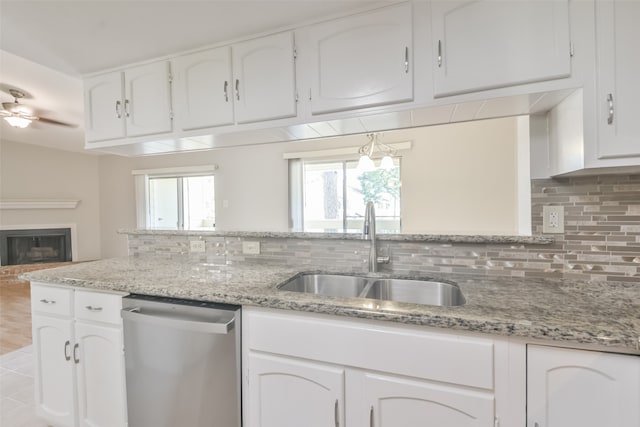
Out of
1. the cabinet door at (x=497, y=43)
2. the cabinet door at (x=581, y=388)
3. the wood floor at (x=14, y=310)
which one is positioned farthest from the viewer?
the wood floor at (x=14, y=310)

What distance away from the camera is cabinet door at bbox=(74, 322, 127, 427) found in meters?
1.40

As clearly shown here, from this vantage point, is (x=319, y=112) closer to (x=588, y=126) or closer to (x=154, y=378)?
(x=588, y=126)

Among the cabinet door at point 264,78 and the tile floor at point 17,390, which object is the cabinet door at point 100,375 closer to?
the tile floor at point 17,390

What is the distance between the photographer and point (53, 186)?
5.47 metres

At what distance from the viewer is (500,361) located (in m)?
0.89

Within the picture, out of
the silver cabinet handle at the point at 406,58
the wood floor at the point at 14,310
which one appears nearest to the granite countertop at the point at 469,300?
the silver cabinet handle at the point at 406,58

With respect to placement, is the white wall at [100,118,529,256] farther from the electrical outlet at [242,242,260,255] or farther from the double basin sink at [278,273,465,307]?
the double basin sink at [278,273,465,307]

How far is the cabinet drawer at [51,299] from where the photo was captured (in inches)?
59.2

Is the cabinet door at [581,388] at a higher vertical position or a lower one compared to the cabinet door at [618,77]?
lower

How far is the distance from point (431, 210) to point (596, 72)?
3.20 metres

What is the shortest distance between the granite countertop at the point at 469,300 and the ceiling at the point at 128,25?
3.94 ft

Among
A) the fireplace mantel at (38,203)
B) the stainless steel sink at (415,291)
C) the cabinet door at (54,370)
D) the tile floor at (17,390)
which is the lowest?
the tile floor at (17,390)

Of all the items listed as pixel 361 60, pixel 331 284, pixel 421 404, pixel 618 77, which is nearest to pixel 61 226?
pixel 331 284

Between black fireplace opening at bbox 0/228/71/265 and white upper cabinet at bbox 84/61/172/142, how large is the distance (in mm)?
4957
